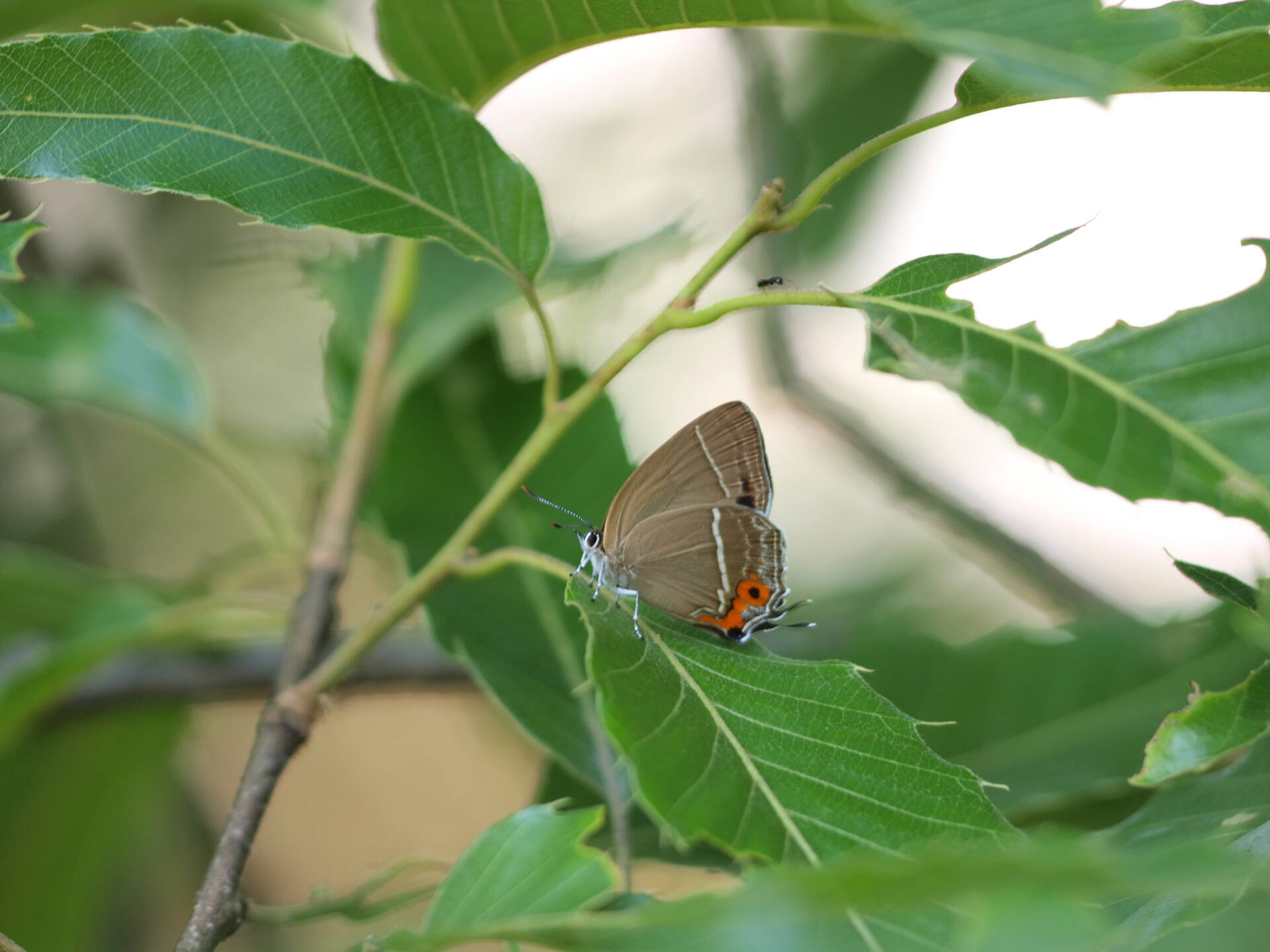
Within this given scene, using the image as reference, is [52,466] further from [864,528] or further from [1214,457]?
[1214,457]

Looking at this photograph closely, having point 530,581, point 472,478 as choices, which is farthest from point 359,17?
point 530,581

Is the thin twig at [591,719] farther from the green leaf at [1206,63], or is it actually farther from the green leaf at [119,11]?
the green leaf at [119,11]

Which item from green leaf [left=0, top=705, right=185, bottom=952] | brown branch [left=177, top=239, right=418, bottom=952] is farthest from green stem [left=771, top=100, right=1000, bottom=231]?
green leaf [left=0, top=705, right=185, bottom=952]

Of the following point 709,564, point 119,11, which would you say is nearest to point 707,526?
point 709,564

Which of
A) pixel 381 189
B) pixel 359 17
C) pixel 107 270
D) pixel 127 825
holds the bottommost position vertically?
pixel 127 825

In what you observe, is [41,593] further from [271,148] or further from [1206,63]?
[1206,63]
